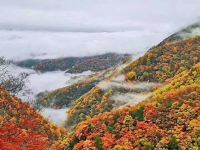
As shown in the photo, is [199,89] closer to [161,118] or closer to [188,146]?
[161,118]

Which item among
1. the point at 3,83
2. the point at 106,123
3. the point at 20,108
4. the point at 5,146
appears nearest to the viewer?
the point at 5,146

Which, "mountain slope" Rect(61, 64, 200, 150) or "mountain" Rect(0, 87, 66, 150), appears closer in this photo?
"mountain" Rect(0, 87, 66, 150)

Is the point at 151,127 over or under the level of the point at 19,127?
under

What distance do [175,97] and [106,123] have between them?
65.7ft

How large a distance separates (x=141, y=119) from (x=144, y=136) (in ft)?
47.4

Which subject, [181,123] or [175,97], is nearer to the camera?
[181,123]

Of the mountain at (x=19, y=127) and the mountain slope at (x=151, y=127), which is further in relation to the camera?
the mountain slope at (x=151, y=127)

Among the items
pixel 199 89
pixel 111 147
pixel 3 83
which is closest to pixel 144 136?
pixel 111 147

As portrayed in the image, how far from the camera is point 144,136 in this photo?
145 m

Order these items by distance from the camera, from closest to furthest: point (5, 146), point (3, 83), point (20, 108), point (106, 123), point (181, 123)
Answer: point (5, 146) < point (181, 123) < point (106, 123) < point (20, 108) < point (3, 83)

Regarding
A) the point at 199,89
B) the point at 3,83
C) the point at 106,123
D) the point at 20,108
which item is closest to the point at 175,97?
the point at 199,89

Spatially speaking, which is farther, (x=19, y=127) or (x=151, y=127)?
(x=19, y=127)

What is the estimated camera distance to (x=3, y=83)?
19412cm

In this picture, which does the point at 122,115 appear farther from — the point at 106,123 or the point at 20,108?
the point at 20,108
